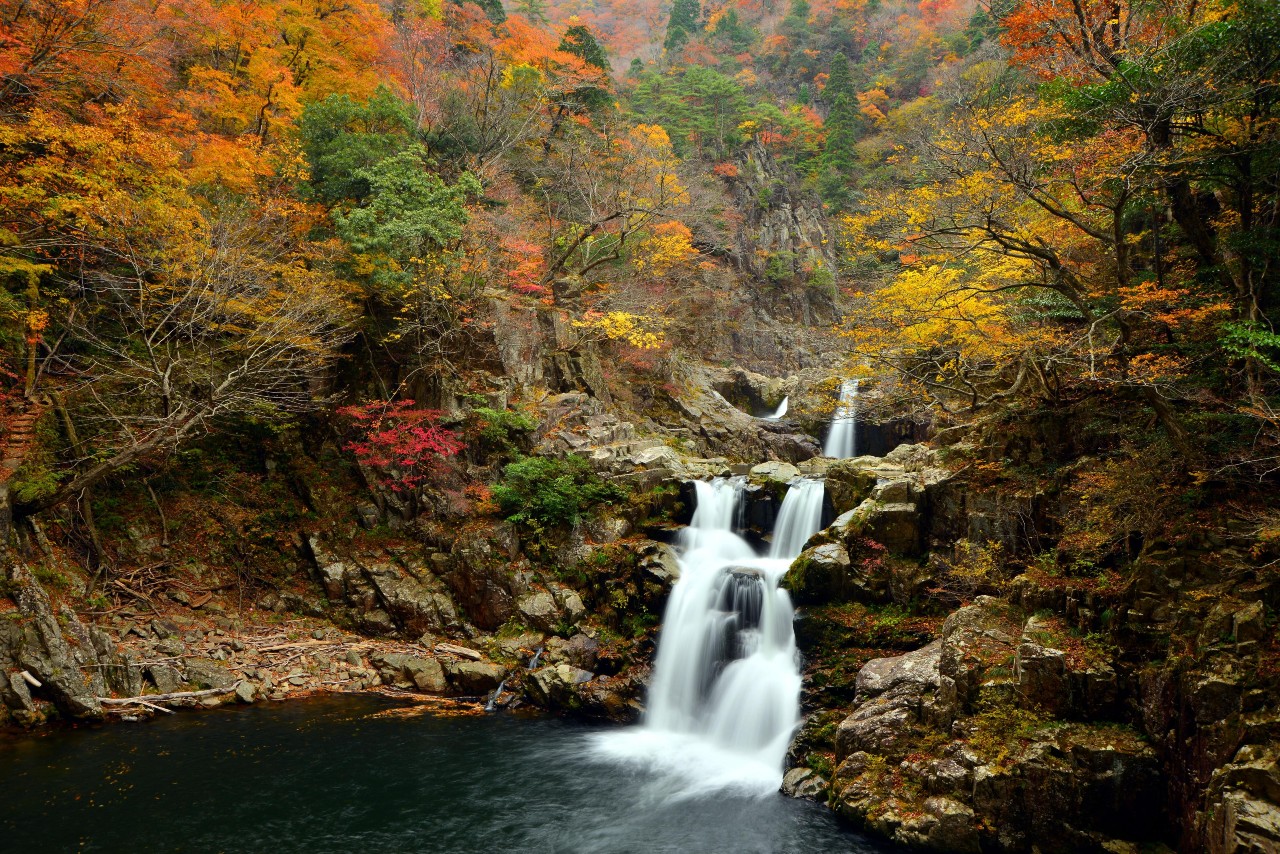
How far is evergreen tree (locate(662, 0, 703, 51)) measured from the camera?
47.7 metres

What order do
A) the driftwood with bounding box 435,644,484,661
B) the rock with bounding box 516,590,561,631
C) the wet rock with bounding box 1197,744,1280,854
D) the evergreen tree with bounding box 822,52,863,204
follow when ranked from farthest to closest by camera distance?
the evergreen tree with bounding box 822,52,863,204
the rock with bounding box 516,590,561,631
the driftwood with bounding box 435,644,484,661
the wet rock with bounding box 1197,744,1280,854

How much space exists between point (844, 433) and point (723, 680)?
14.7 metres

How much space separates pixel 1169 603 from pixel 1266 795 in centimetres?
256

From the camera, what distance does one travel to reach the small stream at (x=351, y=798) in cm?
852

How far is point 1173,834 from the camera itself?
7.34 m

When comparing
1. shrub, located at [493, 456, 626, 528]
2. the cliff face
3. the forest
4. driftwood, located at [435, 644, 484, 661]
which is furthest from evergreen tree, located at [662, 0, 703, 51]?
driftwood, located at [435, 644, 484, 661]

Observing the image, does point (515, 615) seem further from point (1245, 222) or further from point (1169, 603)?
point (1245, 222)

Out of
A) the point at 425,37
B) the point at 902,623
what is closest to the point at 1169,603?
the point at 902,623

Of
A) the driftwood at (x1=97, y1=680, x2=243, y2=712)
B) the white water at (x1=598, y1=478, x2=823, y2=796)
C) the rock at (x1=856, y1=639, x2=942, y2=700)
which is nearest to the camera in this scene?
the rock at (x1=856, y1=639, x2=942, y2=700)

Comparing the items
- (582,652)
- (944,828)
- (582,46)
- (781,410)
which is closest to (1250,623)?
(944,828)

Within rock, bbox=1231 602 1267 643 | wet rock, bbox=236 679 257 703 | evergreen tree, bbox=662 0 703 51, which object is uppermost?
evergreen tree, bbox=662 0 703 51

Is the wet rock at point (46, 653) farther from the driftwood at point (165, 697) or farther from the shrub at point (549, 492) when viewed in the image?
the shrub at point (549, 492)

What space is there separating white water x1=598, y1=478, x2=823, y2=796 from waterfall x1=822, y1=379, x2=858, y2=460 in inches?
371

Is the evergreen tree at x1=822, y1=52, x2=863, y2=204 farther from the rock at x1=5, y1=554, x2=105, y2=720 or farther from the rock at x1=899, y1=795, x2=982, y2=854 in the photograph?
the rock at x1=5, y1=554, x2=105, y2=720
